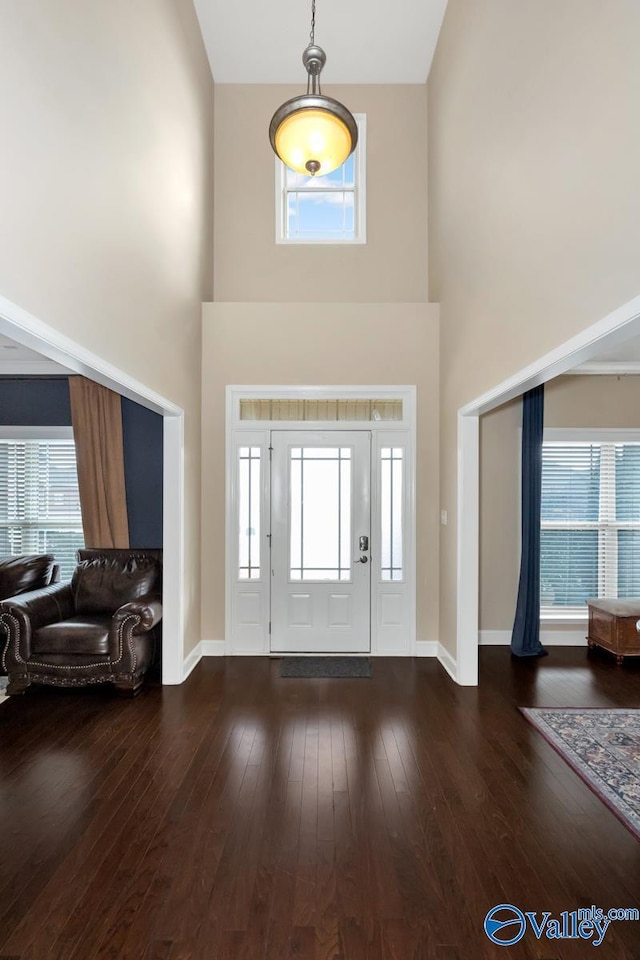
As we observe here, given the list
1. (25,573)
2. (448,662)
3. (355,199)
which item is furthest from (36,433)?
(448,662)

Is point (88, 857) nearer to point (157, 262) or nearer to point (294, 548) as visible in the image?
point (294, 548)

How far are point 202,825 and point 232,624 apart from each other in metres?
2.75

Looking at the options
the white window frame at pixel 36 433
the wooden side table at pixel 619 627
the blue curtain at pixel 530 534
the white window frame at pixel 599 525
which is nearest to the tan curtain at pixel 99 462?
the white window frame at pixel 36 433

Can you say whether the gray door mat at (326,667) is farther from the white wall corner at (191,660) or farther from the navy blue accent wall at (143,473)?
the navy blue accent wall at (143,473)

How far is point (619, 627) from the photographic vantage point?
5.20m

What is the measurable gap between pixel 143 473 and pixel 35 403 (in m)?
1.41

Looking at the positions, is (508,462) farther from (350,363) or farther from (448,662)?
(448,662)

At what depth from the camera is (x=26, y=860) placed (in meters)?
2.40

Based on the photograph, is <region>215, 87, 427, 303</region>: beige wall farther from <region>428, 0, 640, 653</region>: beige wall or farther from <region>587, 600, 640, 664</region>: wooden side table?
<region>587, 600, 640, 664</region>: wooden side table

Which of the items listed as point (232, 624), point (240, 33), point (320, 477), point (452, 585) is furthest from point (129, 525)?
point (240, 33)

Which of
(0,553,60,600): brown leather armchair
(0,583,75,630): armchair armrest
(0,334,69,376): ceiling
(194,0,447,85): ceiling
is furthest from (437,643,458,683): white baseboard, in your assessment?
(194,0,447,85): ceiling

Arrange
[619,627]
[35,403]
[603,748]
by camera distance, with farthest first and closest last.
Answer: [35,403]
[619,627]
[603,748]

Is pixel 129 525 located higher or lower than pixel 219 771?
higher
